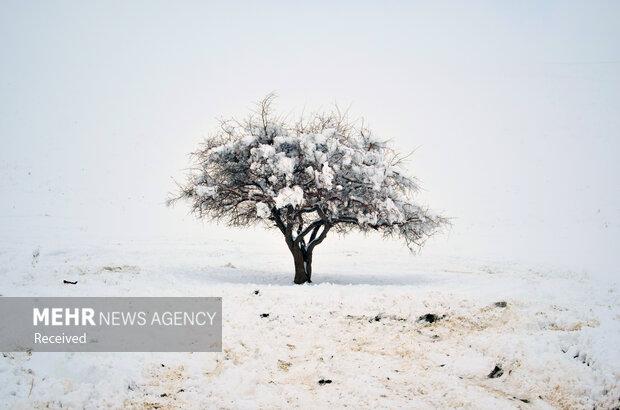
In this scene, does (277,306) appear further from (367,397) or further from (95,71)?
(95,71)

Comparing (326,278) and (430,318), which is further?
(326,278)

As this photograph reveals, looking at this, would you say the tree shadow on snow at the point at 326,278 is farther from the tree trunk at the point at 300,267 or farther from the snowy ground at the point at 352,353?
the snowy ground at the point at 352,353

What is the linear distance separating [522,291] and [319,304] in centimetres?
771

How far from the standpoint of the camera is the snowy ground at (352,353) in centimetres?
Result: 883

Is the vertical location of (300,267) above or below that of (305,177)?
below

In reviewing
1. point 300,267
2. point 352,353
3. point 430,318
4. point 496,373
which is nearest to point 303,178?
point 300,267

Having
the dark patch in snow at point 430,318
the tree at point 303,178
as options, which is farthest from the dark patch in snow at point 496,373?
the tree at point 303,178

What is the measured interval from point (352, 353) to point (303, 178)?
8.64m

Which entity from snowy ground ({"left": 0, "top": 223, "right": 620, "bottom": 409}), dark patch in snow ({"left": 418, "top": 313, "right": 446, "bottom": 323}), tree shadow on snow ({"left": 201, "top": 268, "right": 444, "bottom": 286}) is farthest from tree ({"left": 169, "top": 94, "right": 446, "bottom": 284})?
dark patch in snow ({"left": 418, "top": 313, "right": 446, "bottom": 323})

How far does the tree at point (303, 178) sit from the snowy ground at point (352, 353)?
298cm

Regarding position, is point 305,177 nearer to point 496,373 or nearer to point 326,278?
point 326,278

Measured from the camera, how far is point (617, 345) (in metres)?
10.9

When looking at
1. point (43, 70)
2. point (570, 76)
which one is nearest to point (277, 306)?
point (570, 76)

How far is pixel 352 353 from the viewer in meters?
10.9
